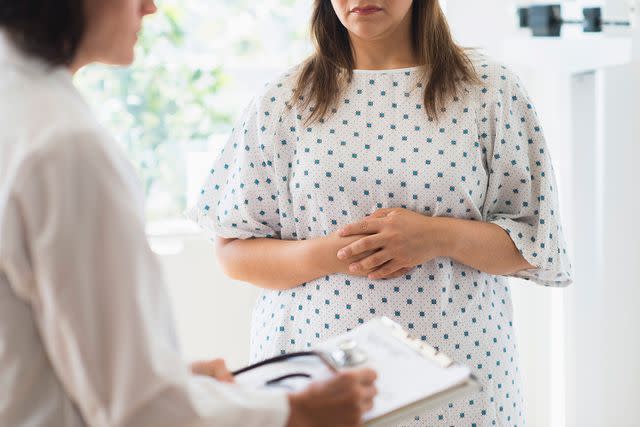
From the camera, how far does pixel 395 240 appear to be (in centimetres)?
134

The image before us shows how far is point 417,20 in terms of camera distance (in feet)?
4.94

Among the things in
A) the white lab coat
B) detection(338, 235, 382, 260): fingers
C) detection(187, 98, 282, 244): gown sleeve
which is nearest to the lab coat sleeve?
the white lab coat

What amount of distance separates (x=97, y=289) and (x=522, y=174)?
895mm

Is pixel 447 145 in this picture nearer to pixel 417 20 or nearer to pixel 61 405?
pixel 417 20

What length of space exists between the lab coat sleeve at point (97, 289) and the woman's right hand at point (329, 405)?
0.44 feet

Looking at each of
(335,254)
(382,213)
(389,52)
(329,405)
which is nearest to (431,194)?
(382,213)

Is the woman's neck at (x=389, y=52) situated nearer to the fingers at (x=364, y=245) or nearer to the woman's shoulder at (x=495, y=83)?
the woman's shoulder at (x=495, y=83)

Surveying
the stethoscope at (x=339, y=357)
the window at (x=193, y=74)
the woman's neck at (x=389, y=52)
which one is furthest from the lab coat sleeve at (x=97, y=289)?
the window at (x=193, y=74)

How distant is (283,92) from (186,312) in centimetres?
124

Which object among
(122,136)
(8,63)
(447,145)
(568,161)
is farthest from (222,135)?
(8,63)

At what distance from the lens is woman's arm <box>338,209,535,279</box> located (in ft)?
4.41

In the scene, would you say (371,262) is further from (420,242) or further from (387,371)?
(387,371)

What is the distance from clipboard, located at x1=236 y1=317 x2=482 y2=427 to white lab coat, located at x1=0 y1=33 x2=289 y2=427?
0.22m

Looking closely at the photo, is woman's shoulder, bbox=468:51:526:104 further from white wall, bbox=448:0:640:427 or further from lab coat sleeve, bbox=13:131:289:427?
lab coat sleeve, bbox=13:131:289:427
